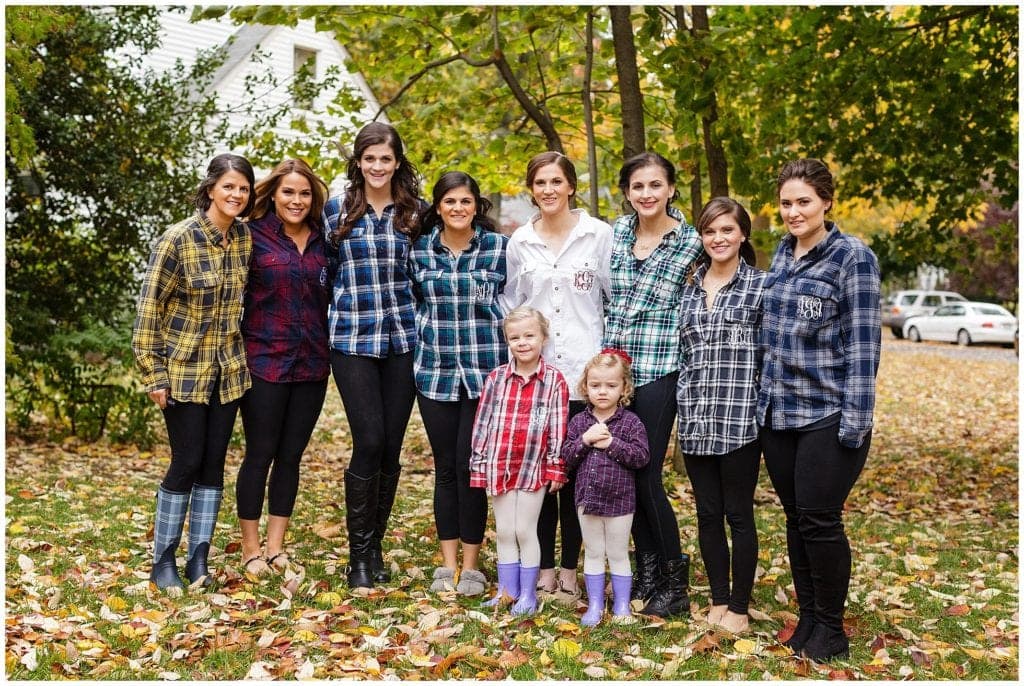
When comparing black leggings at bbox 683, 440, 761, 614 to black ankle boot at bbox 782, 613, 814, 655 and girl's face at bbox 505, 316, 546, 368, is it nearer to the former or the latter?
black ankle boot at bbox 782, 613, 814, 655

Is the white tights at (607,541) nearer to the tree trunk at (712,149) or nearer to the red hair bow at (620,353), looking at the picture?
the red hair bow at (620,353)

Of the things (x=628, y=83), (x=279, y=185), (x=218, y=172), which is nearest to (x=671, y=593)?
(x=279, y=185)

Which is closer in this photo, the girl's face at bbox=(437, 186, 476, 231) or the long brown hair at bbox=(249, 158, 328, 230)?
the girl's face at bbox=(437, 186, 476, 231)

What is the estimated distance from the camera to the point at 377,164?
191 inches

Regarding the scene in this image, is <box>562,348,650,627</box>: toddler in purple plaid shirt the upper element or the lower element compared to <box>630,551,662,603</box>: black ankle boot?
upper

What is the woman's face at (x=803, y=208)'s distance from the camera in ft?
13.3

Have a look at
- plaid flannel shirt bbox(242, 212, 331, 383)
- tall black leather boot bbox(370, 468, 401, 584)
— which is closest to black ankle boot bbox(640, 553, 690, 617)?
tall black leather boot bbox(370, 468, 401, 584)

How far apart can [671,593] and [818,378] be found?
1.39 metres

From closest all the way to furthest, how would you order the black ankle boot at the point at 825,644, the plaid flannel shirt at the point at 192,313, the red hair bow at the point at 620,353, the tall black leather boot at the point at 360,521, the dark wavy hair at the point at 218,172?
the black ankle boot at the point at 825,644, the red hair bow at the point at 620,353, the plaid flannel shirt at the point at 192,313, the dark wavy hair at the point at 218,172, the tall black leather boot at the point at 360,521

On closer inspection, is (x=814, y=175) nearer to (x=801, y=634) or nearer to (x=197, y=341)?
(x=801, y=634)

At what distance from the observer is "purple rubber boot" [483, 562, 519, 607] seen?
4691 millimetres

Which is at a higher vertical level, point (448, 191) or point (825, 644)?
point (448, 191)

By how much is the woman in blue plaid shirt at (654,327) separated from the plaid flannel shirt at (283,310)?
5.16ft

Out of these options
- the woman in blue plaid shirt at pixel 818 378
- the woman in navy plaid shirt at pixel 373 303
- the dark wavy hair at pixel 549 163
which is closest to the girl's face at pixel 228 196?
the woman in navy plaid shirt at pixel 373 303
